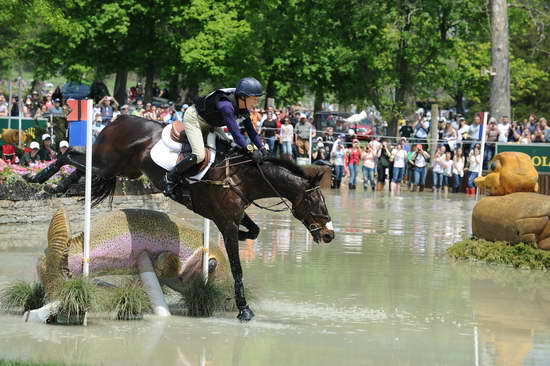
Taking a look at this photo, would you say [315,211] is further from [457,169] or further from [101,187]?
[457,169]

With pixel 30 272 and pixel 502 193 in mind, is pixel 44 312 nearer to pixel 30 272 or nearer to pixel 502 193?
pixel 30 272

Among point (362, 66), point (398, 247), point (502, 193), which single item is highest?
point (362, 66)

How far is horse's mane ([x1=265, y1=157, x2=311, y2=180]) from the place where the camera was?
11.0 meters

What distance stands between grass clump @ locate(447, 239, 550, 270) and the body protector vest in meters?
6.73

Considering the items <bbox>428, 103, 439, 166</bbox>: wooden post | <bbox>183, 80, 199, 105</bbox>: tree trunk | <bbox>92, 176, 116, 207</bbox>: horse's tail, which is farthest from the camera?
<bbox>183, 80, 199, 105</bbox>: tree trunk

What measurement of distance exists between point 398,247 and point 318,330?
773 cm

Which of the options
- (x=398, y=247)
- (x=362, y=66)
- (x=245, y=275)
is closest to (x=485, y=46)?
(x=362, y=66)

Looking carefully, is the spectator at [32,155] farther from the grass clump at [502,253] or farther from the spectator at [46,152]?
the grass clump at [502,253]

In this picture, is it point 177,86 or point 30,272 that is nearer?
point 30,272

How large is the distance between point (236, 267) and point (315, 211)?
104 centimetres

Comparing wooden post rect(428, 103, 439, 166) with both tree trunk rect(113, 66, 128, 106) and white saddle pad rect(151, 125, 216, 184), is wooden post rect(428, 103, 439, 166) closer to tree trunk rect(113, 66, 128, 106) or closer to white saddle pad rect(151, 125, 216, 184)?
tree trunk rect(113, 66, 128, 106)

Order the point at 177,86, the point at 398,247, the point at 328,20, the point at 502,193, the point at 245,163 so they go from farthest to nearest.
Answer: the point at 177,86
the point at 328,20
the point at 398,247
the point at 502,193
the point at 245,163

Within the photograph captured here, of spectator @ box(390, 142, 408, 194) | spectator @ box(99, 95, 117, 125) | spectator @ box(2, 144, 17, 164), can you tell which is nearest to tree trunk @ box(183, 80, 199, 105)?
spectator @ box(99, 95, 117, 125)

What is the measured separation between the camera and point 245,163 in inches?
431
